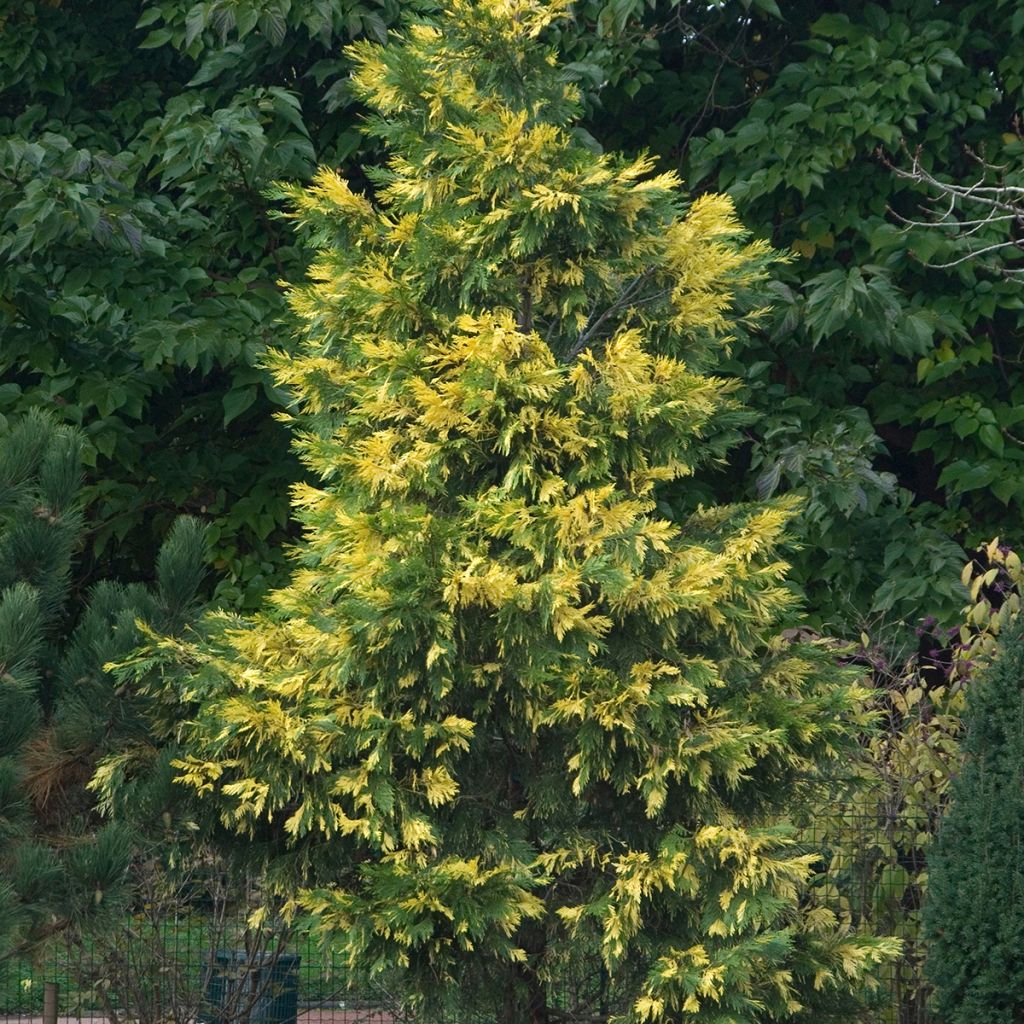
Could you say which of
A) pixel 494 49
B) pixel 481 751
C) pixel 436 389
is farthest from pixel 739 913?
pixel 494 49

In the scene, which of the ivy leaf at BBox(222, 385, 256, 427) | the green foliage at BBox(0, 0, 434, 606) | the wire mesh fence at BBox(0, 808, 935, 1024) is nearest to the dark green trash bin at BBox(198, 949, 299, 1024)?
the wire mesh fence at BBox(0, 808, 935, 1024)

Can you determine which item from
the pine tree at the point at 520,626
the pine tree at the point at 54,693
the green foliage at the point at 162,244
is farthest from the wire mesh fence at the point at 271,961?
the green foliage at the point at 162,244

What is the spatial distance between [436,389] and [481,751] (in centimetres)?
132

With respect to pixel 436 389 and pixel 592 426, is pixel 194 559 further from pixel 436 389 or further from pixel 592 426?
pixel 592 426

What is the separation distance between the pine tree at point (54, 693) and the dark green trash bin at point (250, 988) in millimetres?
1543

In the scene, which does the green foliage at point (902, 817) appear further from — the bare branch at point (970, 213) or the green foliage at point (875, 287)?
the bare branch at point (970, 213)

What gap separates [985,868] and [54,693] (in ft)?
12.2

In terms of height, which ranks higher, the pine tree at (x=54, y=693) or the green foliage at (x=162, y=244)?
the green foliage at (x=162, y=244)

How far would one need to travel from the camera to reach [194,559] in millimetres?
5656

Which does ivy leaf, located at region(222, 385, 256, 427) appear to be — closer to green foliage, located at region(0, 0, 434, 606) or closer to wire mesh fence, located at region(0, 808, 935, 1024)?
green foliage, located at region(0, 0, 434, 606)

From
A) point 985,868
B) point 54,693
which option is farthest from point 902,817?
point 54,693

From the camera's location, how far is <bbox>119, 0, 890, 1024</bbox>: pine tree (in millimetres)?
4703

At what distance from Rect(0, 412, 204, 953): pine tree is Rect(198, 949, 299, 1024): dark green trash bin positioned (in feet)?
5.06

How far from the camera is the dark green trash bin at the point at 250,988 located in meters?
6.55
